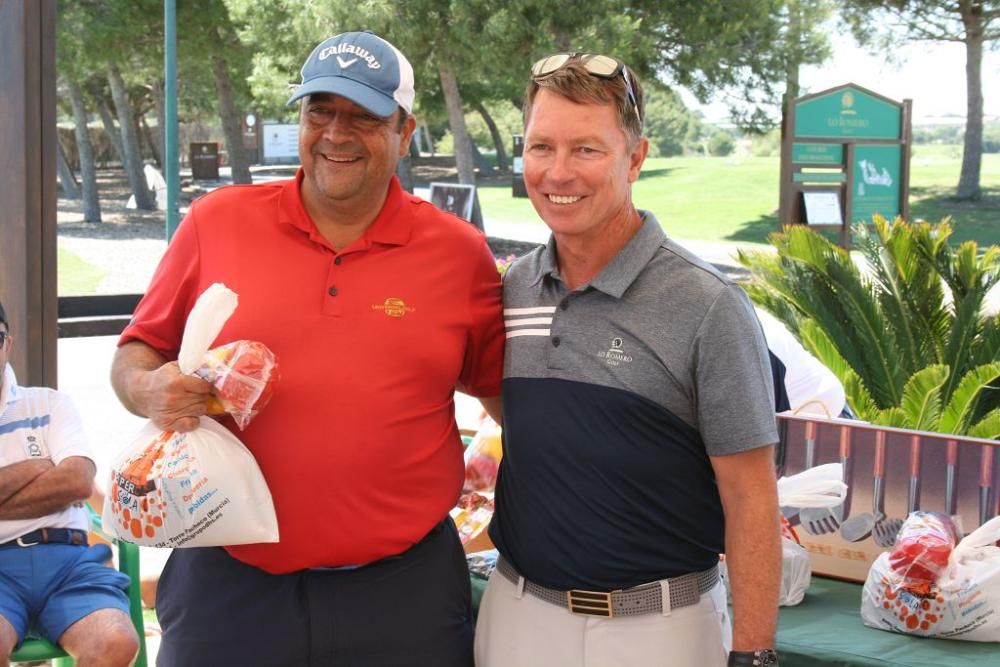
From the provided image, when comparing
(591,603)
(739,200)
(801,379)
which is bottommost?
(591,603)

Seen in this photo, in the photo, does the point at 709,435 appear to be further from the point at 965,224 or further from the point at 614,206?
the point at 965,224

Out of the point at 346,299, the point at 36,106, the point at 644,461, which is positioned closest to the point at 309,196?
the point at 346,299

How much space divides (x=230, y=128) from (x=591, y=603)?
91.3 feet

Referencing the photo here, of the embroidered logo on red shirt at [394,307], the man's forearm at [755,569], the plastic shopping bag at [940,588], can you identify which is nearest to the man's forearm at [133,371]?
the embroidered logo on red shirt at [394,307]

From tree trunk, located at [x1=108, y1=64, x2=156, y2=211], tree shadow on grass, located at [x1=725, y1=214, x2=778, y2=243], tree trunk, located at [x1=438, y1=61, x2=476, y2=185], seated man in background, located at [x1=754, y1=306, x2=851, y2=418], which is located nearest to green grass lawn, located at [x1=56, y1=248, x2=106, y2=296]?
tree trunk, located at [x1=108, y1=64, x2=156, y2=211]

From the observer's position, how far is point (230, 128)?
2873 centimetres

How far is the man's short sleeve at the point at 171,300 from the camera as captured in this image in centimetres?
259

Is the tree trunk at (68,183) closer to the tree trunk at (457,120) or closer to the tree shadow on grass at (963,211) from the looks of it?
the tree trunk at (457,120)

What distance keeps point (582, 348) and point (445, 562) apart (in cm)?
65

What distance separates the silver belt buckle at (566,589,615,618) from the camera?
7.50 ft

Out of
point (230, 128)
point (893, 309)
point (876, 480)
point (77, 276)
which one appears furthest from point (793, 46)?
point (876, 480)

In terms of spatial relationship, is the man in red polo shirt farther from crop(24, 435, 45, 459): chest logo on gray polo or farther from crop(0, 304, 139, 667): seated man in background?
crop(24, 435, 45, 459): chest logo on gray polo

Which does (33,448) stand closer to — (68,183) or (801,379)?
(801,379)

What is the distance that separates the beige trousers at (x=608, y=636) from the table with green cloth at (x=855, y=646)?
2.11 feet
